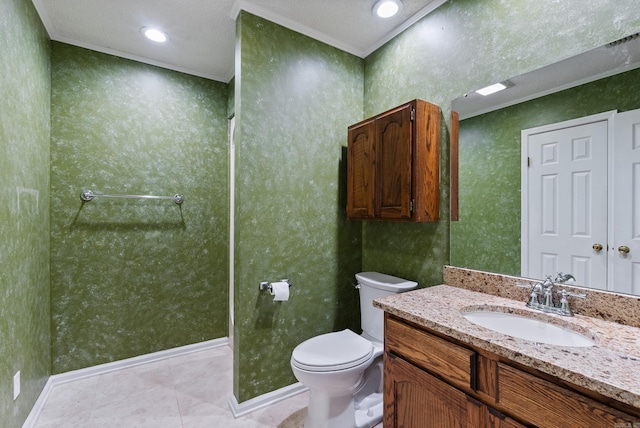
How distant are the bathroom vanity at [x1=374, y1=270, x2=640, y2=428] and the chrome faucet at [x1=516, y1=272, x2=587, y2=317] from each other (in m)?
0.05

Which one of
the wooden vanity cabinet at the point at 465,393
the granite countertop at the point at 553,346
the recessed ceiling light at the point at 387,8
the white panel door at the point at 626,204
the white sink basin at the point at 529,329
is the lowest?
the wooden vanity cabinet at the point at 465,393

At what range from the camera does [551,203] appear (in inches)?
49.5

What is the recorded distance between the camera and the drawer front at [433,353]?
96 cm

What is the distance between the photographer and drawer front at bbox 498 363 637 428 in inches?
27.2

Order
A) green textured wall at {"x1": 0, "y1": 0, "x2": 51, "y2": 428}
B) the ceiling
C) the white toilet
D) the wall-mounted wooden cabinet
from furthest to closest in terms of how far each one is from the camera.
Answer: the ceiling → the wall-mounted wooden cabinet → the white toilet → green textured wall at {"x1": 0, "y1": 0, "x2": 51, "y2": 428}

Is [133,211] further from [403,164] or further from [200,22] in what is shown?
[403,164]

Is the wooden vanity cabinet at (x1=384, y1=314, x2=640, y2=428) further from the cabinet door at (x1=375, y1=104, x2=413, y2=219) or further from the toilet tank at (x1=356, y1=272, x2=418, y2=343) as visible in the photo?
the cabinet door at (x1=375, y1=104, x2=413, y2=219)

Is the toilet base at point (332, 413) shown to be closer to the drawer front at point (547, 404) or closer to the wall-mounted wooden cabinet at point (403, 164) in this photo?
the drawer front at point (547, 404)

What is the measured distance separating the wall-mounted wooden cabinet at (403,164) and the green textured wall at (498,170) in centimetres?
16

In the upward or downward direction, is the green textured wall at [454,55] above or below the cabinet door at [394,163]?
above

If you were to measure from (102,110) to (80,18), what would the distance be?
60cm

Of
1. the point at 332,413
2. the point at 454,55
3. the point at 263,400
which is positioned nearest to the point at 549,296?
the point at 332,413

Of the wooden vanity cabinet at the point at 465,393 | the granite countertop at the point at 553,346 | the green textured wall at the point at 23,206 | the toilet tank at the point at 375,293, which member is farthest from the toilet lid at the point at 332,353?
the green textured wall at the point at 23,206

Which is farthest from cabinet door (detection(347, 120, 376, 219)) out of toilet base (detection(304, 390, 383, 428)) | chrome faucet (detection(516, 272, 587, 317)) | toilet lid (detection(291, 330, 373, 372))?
toilet base (detection(304, 390, 383, 428))
